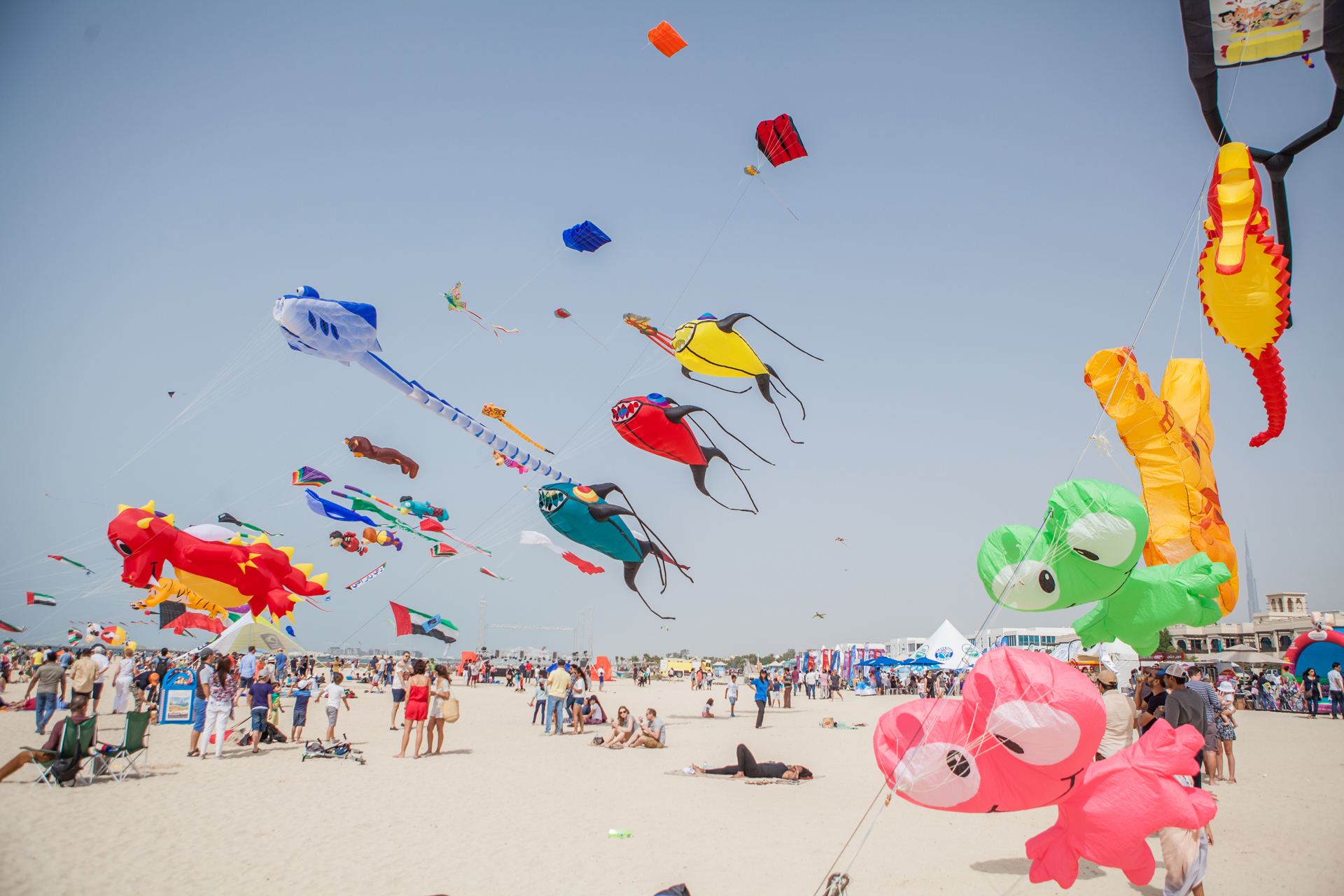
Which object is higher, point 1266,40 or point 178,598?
point 1266,40

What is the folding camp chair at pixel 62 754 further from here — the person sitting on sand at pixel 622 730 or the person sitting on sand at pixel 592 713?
the person sitting on sand at pixel 592 713

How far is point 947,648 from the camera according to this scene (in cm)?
2744

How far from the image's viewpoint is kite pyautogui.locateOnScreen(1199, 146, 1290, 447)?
5344 mm

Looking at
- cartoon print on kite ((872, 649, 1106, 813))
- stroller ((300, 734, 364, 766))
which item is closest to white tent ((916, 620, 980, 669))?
stroller ((300, 734, 364, 766))

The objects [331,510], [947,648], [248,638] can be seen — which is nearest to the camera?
[331,510]

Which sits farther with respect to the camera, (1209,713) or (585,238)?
(585,238)

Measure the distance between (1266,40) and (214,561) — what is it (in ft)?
46.1

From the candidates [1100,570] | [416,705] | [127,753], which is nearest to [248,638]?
[416,705]

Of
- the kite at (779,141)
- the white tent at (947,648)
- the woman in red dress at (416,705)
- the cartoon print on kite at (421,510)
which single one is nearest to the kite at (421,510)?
the cartoon print on kite at (421,510)

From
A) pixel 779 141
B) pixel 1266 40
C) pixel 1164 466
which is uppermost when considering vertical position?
pixel 779 141

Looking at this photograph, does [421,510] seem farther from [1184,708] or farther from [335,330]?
[1184,708]

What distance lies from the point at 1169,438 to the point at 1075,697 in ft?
20.9

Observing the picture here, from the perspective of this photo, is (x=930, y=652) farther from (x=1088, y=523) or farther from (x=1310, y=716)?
(x=1088, y=523)

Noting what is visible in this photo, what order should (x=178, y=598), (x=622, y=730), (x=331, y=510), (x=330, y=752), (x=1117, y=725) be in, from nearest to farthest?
1. (x=1117, y=725)
2. (x=330, y=752)
3. (x=622, y=730)
4. (x=331, y=510)
5. (x=178, y=598)
